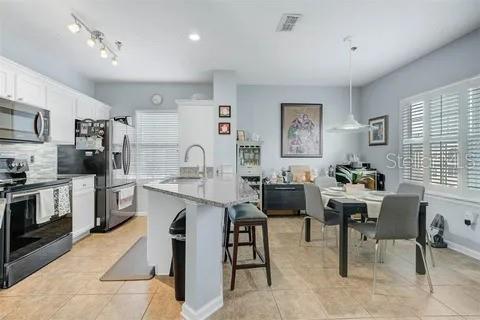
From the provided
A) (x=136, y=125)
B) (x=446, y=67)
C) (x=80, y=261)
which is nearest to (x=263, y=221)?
(x=80, y=261)

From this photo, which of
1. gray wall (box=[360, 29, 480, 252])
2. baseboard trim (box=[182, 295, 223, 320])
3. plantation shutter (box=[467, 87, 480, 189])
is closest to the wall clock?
gray wall (box=[360, 29, 480, 252])

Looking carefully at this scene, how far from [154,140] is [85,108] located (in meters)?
1.42

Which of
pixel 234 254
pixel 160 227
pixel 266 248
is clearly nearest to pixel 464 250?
pixel 266 248

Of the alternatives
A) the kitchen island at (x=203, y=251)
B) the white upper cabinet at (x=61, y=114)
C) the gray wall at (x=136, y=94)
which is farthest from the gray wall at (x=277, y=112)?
the kitchen island at (x=203, y=251)

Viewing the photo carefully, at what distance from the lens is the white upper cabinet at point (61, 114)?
3.75 metres

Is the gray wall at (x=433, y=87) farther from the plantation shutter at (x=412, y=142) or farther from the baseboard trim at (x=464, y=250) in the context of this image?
the plantation shutter at (x=412, y=142)

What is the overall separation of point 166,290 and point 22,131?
7.42 feet

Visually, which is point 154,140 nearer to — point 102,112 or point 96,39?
point 102,112

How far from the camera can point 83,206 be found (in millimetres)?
4016

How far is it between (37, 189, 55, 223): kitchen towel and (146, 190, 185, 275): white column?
1.15 m

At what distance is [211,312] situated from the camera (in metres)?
2.11

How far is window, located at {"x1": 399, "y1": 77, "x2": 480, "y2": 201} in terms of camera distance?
3.43m

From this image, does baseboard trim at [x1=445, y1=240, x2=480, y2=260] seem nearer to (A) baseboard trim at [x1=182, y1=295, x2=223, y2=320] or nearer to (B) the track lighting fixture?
(A) baseboard trim at [x1=182, y1=295, x2=223, y2=320]

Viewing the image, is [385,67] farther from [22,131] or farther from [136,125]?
[22,131]
